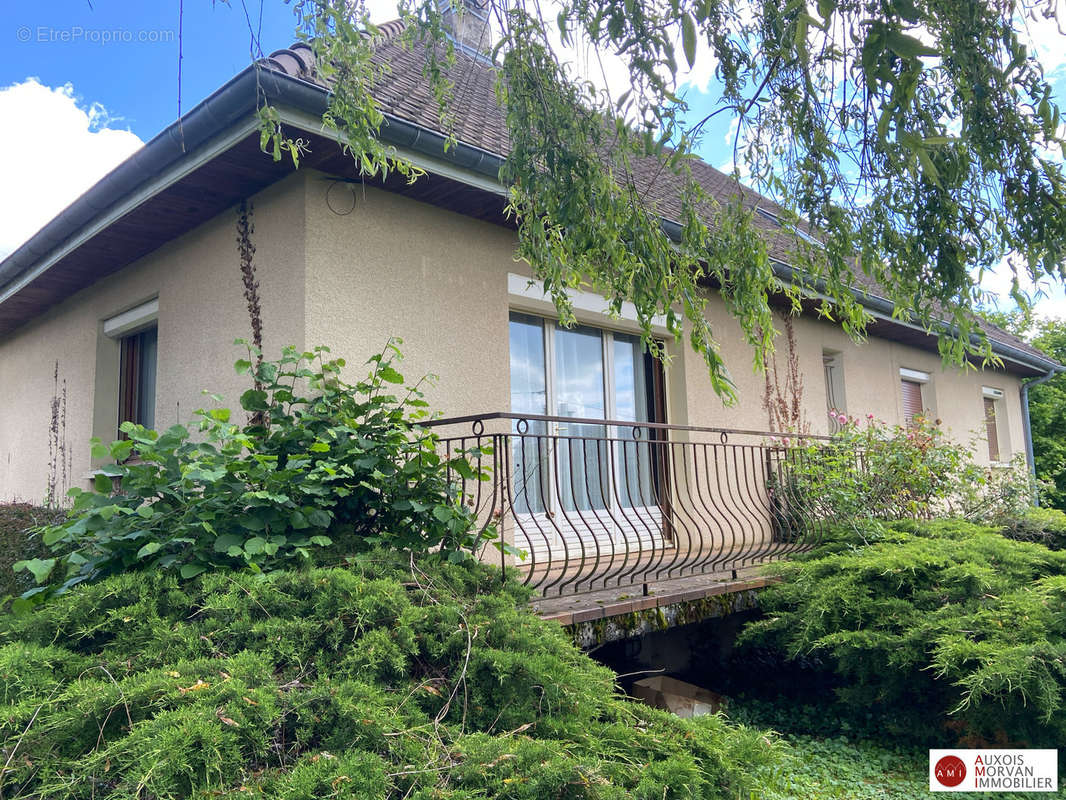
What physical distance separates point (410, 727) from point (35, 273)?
19.2 feet

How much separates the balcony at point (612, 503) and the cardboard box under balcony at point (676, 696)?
0.59 m

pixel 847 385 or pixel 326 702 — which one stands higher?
pixel 847 385

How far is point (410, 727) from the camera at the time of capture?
7.36 feet

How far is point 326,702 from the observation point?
7.18ft

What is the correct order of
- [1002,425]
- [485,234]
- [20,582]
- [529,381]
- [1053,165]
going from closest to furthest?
[1053,165] < [20,582] < [485,234] < [529,381] < [1002,425]

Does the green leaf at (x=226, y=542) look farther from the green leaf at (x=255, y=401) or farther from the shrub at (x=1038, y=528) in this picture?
the shrub at (x=1038, y=528)

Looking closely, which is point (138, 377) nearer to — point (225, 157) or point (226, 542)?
→ point (225, 157)

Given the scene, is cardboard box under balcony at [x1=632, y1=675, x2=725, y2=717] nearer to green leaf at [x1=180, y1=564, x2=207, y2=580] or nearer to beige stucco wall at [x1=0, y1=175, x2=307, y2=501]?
green leaf at [x1=180, y1=564, x2=207, y2=580]

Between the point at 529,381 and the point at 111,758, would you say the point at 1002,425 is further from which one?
the point at 111,758

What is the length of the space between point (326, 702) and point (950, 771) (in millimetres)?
3198

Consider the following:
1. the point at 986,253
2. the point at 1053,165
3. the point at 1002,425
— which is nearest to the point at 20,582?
the point at 986,253

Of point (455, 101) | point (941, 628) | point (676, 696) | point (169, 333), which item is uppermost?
point (455, 101)

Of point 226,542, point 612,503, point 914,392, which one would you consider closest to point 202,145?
point 226,542

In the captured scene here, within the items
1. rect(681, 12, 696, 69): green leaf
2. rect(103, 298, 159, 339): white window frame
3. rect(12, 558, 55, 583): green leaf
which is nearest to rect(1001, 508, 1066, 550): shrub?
rect(681, 12, 696, 69): green leaf
